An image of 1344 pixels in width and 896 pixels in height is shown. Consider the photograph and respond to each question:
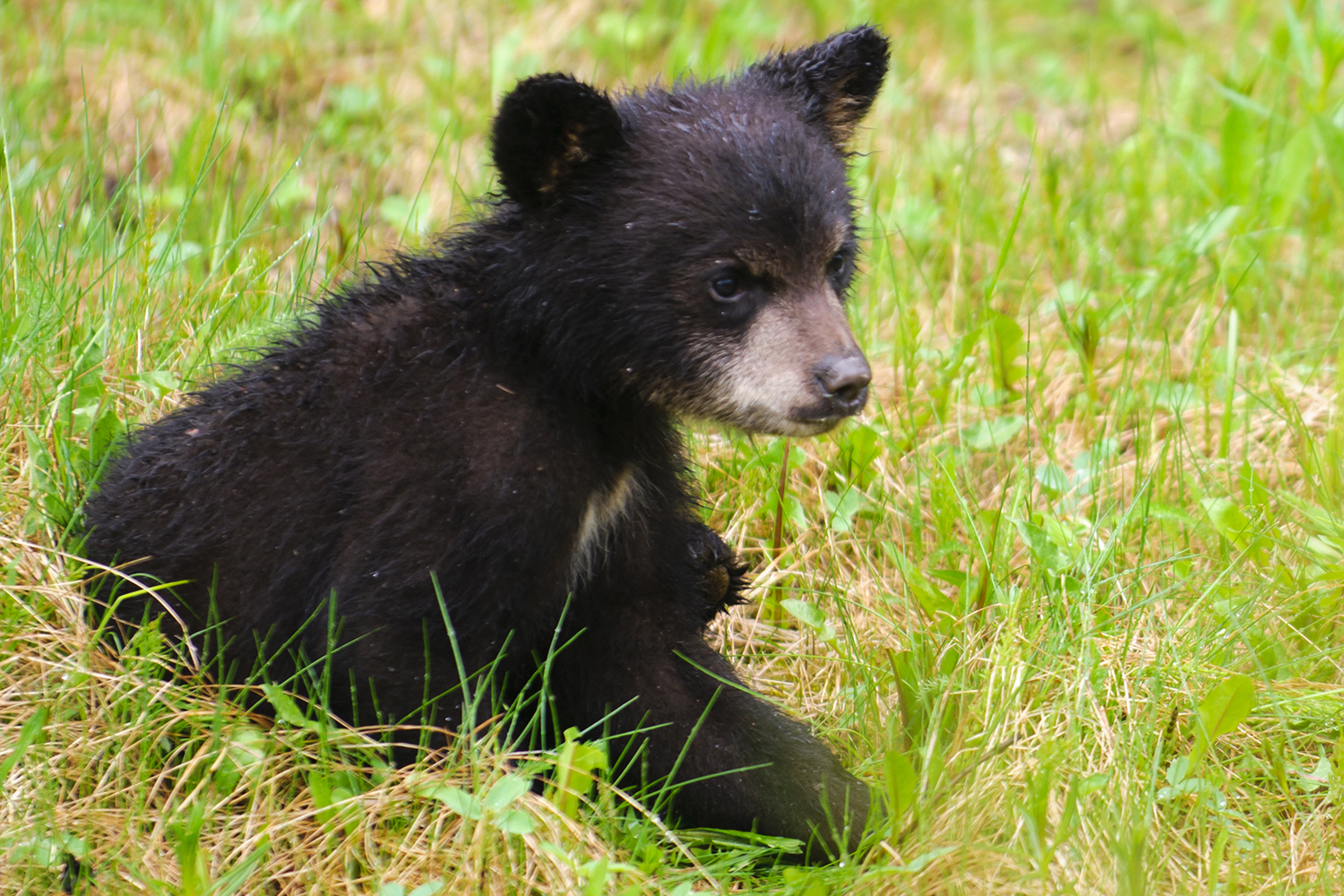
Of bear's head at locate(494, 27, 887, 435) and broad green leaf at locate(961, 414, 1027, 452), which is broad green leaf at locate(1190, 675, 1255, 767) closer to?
bear's head at locate(494, 27, 887, 435)

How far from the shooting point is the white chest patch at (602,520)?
3.55m

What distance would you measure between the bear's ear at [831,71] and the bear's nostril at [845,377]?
95 cm

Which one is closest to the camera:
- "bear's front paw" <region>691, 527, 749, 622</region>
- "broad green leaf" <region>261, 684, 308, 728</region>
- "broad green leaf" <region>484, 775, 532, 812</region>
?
"broad green leaf" <region>484, 775, 532, 812</region>

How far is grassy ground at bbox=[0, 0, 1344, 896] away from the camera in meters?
3.08

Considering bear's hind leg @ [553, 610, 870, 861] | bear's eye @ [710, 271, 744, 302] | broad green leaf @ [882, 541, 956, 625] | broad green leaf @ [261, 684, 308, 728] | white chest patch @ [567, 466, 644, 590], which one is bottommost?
bear's hind leg @ [553, 610, 870, 861]

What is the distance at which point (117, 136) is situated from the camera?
20.9 feet

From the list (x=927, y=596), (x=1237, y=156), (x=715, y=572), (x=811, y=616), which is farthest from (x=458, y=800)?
(x=1237, y=156)

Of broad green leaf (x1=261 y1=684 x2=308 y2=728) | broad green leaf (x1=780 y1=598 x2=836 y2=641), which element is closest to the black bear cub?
broad green leaf (x1=261 y1=684 x2=308 y2=728)

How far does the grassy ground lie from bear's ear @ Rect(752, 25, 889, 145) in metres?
0.95

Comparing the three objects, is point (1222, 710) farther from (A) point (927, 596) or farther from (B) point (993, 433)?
(B) point (993, 433)

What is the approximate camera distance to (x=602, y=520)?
367cm

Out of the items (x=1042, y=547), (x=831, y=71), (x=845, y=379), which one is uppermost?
(x=831, y=71)

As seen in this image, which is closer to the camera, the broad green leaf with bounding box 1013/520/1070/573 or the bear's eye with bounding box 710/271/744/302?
the bear's eye with bounding box 710/271/744/302

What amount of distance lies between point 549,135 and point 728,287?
2.06 feet
